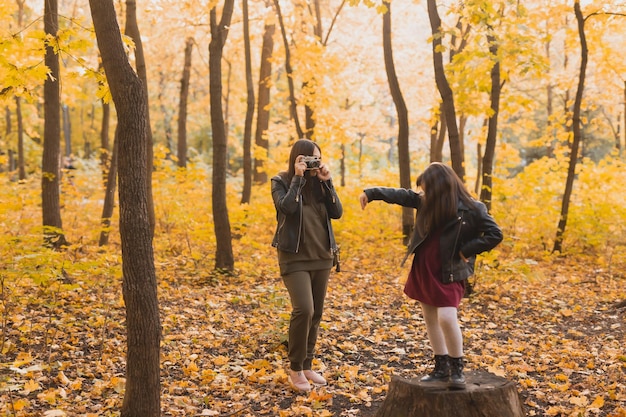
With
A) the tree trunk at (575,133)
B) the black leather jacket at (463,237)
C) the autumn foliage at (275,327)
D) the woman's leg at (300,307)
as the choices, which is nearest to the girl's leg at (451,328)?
the black leather jacket at (463,237)

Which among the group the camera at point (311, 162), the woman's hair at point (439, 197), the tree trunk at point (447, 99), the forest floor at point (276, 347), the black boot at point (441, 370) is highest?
the tree trunk at point (447, 99)

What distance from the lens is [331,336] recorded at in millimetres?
6988

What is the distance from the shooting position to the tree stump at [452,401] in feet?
12.9

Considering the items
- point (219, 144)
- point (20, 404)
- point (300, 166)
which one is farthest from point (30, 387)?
point (219, 144)

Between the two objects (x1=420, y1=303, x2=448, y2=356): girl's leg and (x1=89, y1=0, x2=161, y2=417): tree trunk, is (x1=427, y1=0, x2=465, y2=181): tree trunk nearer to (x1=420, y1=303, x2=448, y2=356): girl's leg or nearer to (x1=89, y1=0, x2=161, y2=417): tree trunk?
(x1=420, y1=303, x2=448, y2=356): girl's leg

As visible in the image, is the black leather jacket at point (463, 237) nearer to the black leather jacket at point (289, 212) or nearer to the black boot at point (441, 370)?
the black boot at point (441, 370)

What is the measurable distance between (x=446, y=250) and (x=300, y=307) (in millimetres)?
1445

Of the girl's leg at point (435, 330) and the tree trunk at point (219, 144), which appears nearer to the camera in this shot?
the girl's leg at point (435, 330)

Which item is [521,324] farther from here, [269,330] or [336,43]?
[336,43]

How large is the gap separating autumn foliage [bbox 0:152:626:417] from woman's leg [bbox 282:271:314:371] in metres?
0.50

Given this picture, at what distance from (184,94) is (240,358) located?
42.6 ft

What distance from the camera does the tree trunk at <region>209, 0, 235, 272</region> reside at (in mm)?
9359

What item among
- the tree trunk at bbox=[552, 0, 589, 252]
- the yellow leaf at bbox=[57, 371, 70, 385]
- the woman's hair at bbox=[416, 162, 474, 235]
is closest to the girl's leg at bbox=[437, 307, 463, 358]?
the woman's hair at bbox=[416, 162, 474, 235]

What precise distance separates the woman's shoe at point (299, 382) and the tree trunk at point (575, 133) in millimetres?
9396
